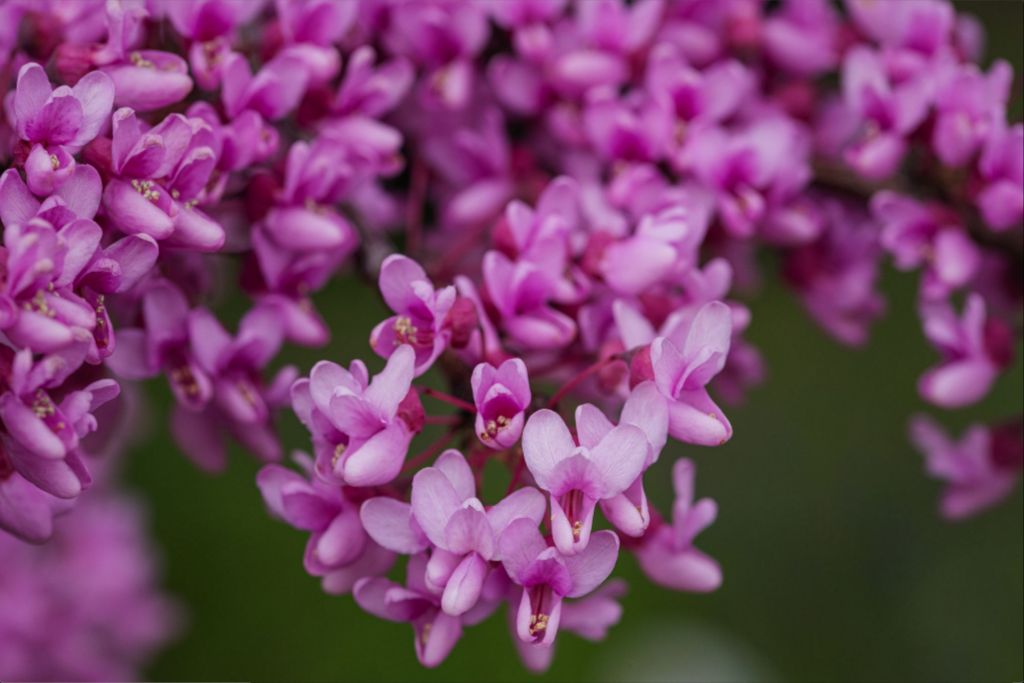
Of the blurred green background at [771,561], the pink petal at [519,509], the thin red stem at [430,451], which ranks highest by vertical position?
the pink petal at [519,509]

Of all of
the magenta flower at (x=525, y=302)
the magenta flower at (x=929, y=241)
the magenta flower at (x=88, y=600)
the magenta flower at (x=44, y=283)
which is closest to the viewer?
the magenta flower at (x=44, y=283)

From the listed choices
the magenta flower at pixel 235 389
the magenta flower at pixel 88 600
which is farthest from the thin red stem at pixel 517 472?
the magenta flower at pixel 88 600

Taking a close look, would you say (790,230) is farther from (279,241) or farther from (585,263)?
(279,241)

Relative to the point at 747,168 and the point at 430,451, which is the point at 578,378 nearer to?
the point at 430,451

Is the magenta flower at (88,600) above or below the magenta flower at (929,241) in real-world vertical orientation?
below

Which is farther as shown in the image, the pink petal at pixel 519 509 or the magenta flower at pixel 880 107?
the magenta flower at pixel 880 107

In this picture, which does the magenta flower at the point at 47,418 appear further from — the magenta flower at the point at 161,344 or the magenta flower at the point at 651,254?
the magenta flower at the point at 651,254

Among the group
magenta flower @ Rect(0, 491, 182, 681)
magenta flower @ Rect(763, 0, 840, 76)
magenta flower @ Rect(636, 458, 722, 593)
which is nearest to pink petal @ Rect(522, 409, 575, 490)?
magenta flower @ Rect(636, 458, 722, 593)

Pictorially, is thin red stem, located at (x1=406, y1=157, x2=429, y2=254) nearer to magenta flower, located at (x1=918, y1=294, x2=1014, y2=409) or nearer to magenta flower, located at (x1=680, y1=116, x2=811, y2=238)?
magenta flower, located at (x1=680, y1=116, x2=811, y2=238)
